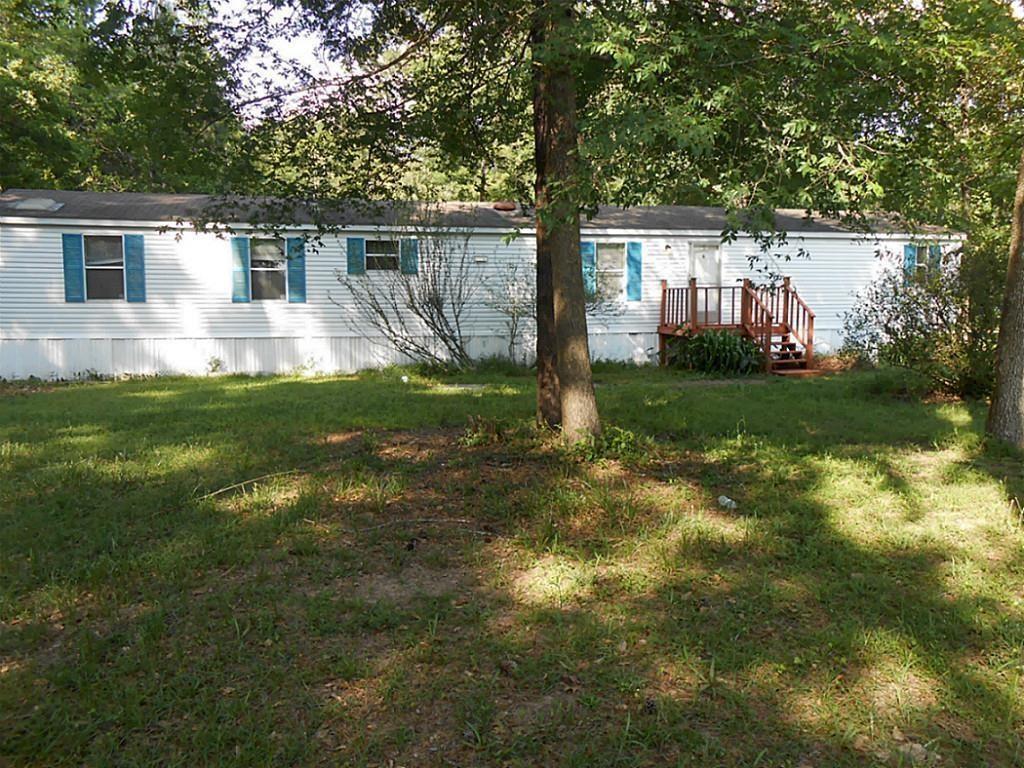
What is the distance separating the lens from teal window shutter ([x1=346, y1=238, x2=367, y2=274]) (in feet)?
48.9

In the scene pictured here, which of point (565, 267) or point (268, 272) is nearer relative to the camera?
point (565, 267)

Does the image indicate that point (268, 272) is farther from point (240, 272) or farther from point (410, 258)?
point (410, 258)

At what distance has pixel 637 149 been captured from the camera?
4.63 meters

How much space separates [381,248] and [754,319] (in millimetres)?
7332

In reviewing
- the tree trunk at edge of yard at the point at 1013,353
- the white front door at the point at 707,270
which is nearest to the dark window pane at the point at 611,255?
the white front door at the point at 707,270

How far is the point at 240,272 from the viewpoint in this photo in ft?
47.8

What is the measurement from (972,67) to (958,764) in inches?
249

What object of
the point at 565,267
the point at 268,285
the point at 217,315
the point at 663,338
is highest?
the point at 268,285

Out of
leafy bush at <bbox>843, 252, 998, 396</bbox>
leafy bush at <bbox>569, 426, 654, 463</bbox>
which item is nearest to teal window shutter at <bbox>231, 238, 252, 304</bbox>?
leafy bush at <bbox>569, 426, 654, 463</bbox>

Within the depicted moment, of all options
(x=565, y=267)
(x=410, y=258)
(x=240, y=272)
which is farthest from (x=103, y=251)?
(x=565, y=267)

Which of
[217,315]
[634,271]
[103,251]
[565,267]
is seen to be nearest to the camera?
[565,267]

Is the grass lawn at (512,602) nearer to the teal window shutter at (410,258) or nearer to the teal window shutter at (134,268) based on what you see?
the teal window shutter at (410,258)

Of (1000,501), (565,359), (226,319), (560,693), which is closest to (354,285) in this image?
(226,319)

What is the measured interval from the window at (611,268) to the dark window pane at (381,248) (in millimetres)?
4168
